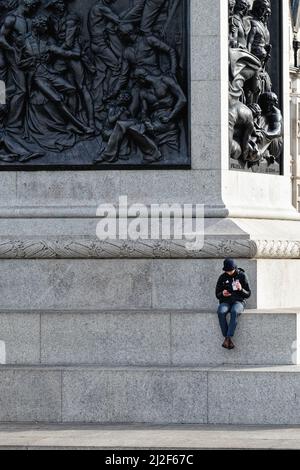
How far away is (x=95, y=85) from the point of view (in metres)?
22.9

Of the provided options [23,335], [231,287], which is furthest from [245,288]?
[23,335]

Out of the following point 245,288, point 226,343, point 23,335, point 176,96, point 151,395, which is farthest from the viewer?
point 176,96

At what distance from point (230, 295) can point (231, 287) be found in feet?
0.38

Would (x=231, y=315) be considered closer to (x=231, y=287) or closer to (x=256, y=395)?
(x=231, y=287)

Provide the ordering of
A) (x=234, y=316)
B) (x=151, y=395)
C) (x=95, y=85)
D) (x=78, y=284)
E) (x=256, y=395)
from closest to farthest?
(x=256, y=395)
(x=151, y=395)
(x=234, y=316)
(x=78, y=284)
(x=95, y=85)

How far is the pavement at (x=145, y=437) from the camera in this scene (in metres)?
18.2

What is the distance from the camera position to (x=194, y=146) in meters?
22.6

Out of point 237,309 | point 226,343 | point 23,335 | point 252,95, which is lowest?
point 226,343

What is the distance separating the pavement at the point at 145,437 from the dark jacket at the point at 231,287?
1900mm

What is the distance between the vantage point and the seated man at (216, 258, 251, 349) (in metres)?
20.8

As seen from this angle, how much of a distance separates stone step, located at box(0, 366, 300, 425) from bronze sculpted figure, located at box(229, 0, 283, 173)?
164 inches

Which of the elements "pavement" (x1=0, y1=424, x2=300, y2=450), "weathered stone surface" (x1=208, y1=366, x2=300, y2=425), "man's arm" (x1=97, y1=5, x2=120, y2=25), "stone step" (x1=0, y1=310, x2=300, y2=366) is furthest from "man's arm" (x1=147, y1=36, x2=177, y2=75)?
"pavement" (x1=0, y1=424, x2=300, y2=450)
